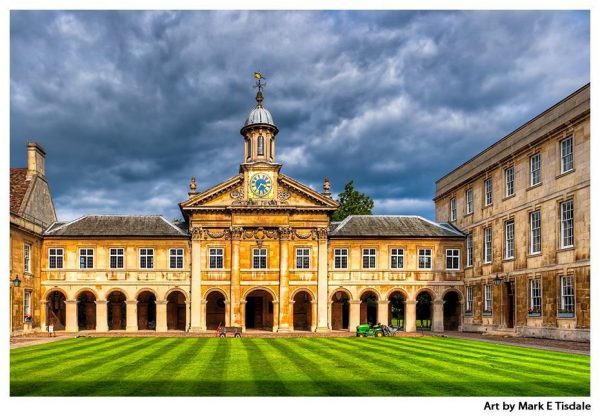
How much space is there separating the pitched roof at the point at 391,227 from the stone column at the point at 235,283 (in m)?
7.93

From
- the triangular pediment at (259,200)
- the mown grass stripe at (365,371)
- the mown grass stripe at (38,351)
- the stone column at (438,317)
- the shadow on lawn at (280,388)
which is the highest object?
the triangular pediment at (259,200)

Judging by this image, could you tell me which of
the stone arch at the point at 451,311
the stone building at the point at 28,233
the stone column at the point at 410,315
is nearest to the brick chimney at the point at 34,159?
the stone building at the point at 28,233

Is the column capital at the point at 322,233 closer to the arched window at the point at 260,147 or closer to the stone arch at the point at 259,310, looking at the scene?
the stone arch at the point at 259,310

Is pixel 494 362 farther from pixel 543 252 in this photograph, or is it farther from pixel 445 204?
pixel 445 204

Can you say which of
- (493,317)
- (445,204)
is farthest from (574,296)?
(445,204)

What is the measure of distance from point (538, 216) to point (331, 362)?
21549 millimetres

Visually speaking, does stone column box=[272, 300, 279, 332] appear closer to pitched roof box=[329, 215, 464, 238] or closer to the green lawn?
pitched roof box=[329, 215, 464, 238]

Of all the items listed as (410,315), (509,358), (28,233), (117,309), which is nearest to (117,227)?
(28,233)

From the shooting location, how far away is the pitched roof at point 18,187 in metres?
47.4

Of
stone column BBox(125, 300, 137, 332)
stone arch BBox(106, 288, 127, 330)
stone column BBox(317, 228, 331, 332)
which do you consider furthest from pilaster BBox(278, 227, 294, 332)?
stone arch BBox(106, 288, 127, 330)

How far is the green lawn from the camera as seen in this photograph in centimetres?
1656

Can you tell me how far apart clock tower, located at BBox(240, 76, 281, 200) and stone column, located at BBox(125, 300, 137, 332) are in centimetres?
1319

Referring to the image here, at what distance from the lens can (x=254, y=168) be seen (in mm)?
50875

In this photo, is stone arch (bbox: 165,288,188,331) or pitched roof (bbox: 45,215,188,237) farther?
stone arch (bbox: 165,288,188,331)
